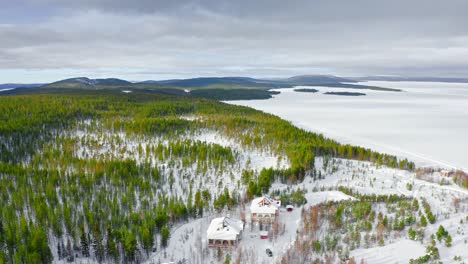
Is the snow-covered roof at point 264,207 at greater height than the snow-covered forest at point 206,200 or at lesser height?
greater

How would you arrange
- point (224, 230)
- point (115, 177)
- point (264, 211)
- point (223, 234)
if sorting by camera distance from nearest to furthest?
point (223, 234) < point (224, 230) < point (264, 211) < point (115, 177)

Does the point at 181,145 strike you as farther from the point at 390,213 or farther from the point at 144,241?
the point at 390,213

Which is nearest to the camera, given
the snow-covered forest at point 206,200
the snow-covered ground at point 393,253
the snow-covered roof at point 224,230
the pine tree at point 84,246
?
the snow-covered ground at point 393,253

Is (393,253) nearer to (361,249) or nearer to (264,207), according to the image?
(361,249)

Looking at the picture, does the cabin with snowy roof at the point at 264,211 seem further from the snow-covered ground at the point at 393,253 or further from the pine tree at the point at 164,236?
the pine tree at the point at 164,236

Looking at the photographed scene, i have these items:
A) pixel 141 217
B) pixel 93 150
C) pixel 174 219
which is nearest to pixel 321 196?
pixel 174 219

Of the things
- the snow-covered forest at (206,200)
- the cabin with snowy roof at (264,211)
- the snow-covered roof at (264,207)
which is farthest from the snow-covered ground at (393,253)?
the snow-covered roof at (264,207)

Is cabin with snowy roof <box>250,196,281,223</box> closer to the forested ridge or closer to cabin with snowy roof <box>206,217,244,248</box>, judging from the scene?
cabin with snowy roof <box>206,217,244,248</box>

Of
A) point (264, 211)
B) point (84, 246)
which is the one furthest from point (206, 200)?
point (84, 246)
